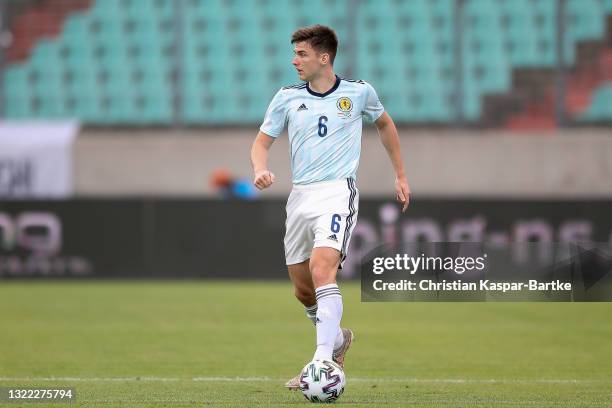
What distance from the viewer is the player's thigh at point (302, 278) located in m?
6.77

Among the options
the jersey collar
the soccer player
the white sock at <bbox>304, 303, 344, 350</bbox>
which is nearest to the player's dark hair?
the soccer player

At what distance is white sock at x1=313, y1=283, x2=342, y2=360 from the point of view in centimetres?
634

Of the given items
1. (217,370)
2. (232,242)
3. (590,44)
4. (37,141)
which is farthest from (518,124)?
(217,370)

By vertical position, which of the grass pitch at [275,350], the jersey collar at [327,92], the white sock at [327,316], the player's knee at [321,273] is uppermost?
the jersey collar at [327,92]

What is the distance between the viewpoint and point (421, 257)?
6.50 meters

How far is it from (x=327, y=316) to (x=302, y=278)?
0.46 meters

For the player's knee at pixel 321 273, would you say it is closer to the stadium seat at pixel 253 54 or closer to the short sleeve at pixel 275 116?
the short sleeve at pixel 275 116

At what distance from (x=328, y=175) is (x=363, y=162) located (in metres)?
13.0

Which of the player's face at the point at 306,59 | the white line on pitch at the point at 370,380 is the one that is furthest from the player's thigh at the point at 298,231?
the white line on pitch at the point at 370,380

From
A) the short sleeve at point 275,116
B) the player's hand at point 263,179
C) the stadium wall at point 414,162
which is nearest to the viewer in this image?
the player's hand at point 263,179

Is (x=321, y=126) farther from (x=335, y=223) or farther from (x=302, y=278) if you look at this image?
(x=302, y=278)

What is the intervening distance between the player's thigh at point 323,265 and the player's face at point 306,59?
99cm

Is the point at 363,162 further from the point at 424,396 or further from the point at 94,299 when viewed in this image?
the point at 424,396

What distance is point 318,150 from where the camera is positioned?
6.68 meters
